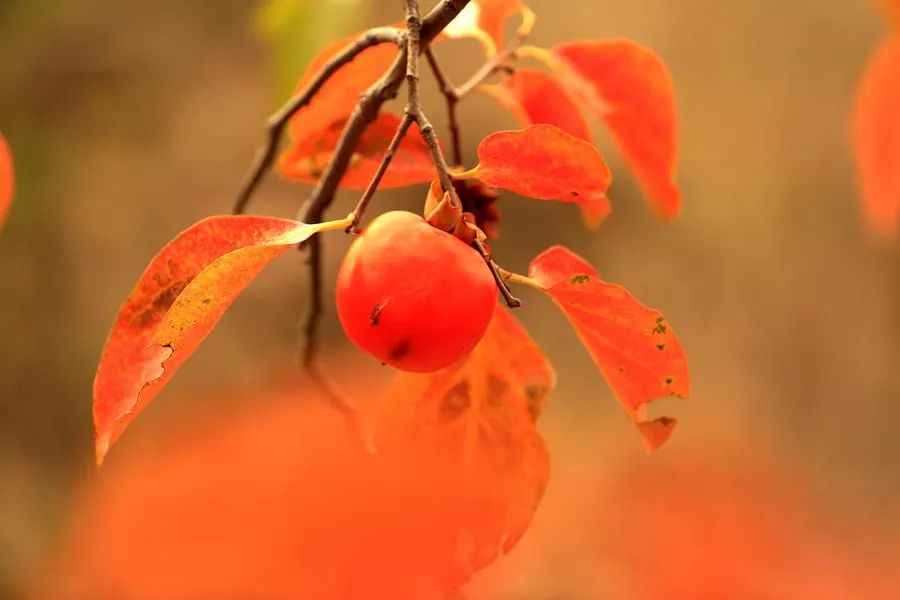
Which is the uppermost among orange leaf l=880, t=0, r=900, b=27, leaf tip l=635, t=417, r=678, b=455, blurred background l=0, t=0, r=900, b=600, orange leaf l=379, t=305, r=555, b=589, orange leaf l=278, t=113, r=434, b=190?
orange leaf l=880, t=0, r=900, b=27

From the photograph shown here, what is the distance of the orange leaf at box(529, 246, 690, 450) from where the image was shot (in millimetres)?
204

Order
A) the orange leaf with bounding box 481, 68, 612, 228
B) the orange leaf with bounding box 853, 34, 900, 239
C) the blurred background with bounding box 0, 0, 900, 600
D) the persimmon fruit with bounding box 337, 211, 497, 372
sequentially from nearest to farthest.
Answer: the persimmon fruit with bounding box 337, 211, 497, 372, the orange leaf with bounding box 481, 68, 612, 228, the orange leaf with bounding box 853, 34, 900, 239, the blurred background with bounding box 0, 0, 900, 600

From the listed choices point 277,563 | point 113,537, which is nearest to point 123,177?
point 113,537

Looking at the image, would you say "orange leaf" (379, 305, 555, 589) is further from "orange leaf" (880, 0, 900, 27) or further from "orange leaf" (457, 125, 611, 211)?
"orange leaf" (880, 0, 900, 27)

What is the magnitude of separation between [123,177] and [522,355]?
3.38 ft

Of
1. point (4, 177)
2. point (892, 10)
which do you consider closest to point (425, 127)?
point (4, 177)

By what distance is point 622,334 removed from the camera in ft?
0.69

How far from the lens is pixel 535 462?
9.2 inches

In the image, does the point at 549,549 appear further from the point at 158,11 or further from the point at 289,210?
the point at 158,11

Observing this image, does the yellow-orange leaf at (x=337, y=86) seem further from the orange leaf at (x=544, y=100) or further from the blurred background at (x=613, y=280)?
the blurred background at (x=613, y=280)

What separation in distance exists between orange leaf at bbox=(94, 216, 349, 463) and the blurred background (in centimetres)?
84

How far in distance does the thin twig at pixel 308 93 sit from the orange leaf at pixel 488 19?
0.08m

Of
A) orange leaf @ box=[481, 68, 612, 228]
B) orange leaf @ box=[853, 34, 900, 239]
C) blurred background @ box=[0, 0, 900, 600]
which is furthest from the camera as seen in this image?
blurred background @ box=[0, 0, 900, 600]

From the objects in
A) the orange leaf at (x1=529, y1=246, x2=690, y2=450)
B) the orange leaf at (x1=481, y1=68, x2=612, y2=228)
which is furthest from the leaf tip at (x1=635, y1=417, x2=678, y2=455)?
the orange leaf at (x1=481, y1=68, x2=612, y2=228)
